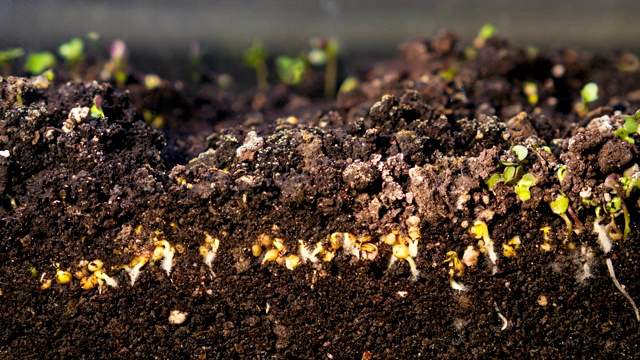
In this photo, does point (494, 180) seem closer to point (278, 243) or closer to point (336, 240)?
point (336, 240)

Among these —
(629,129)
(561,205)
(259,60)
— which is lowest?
(259,60)

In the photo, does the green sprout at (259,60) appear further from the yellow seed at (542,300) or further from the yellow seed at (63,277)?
the yellow seed at (542,300)

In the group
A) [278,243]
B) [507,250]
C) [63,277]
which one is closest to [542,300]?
[507,250]

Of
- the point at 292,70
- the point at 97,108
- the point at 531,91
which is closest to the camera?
the point at 97,108

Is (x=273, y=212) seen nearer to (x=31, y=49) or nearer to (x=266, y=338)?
(x=266, y=338)

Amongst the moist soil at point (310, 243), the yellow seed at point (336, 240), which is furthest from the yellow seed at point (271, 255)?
the yellow seed at point (336, 240)
